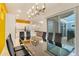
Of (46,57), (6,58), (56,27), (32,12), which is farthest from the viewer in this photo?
(56,27)

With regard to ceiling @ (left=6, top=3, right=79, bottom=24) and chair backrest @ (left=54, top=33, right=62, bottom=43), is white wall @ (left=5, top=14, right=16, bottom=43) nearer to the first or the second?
ceiling @ (left=6, top=3, right=79, bottom=24)

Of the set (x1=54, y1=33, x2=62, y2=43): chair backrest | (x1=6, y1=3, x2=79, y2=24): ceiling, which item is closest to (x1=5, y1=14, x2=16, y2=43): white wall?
(x1=6, y1=3, x2=79, y2=24): ceiling

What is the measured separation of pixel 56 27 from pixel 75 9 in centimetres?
110

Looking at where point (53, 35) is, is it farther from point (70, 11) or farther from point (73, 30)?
point (70, 11)

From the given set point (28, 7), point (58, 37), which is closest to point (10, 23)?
point (28, 7)

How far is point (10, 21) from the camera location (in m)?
4.57

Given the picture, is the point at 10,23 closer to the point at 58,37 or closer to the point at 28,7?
the point at 28,7

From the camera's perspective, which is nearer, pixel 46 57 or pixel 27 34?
pixel 46 57

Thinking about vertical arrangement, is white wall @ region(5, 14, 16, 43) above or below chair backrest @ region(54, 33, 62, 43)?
above

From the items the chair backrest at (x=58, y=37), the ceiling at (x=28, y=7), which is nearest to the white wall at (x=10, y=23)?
the ceiling at (x=28, y=7)

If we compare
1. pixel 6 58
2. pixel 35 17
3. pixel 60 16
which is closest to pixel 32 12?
pixel 35 17

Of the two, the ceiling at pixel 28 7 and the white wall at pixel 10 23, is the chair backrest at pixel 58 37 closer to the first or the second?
the ceiling at pixel 28 7

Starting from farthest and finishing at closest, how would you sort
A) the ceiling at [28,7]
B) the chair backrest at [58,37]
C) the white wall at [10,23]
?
the white wall at [10,23] → the chair backrest at [58,37] → the ceiling at [28,7]

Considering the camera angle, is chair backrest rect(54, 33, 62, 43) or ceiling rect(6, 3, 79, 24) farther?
chair backrest rect(54, 33, 62, 43)
